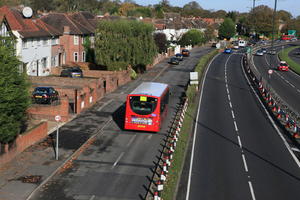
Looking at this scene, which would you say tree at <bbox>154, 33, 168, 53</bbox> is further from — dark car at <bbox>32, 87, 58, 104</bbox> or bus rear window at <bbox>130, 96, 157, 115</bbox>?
bus rear window at <bbox>130, 96, 157, 115</bbox>

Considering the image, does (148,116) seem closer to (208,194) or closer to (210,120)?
(210,120)

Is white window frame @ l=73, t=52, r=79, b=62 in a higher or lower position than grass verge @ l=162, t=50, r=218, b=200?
higher

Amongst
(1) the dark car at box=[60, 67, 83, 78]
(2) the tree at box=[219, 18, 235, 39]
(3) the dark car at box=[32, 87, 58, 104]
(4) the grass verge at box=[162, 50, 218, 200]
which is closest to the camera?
(4) the grass verge at box=[162, 50, 218, 200]

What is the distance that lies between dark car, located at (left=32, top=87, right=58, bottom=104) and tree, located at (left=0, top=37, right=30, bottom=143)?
44.1 feet

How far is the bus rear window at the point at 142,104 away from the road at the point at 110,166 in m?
1.80

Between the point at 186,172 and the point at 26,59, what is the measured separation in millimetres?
32972

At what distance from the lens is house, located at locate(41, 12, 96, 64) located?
62.4 m

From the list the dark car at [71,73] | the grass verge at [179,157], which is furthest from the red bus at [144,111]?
the dark car at [71,73]

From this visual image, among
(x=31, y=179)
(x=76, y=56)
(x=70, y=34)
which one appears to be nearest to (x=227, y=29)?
(x=76, y=56)

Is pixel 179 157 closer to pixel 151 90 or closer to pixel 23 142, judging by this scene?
pixel 151 90

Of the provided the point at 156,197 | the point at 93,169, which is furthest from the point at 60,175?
the point at 156,197

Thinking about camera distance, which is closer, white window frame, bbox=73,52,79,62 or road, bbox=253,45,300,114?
road, bbox=253,45,300,114

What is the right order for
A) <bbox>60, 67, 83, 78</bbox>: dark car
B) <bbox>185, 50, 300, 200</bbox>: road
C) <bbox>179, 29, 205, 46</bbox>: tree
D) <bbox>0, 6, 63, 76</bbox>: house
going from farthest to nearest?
<bbox>179, 29, 205, 46</bbox>: tree < <bbox>60, 67, 83, 78</bbox>: dark car < <bbox>0, 6, 63, 76</bbox>: house < <bbox>185, 50, 300, 200</bbox>: road

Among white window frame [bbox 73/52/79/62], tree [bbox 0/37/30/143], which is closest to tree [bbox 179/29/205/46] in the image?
white window frame [bbox 73/52/79/62]
